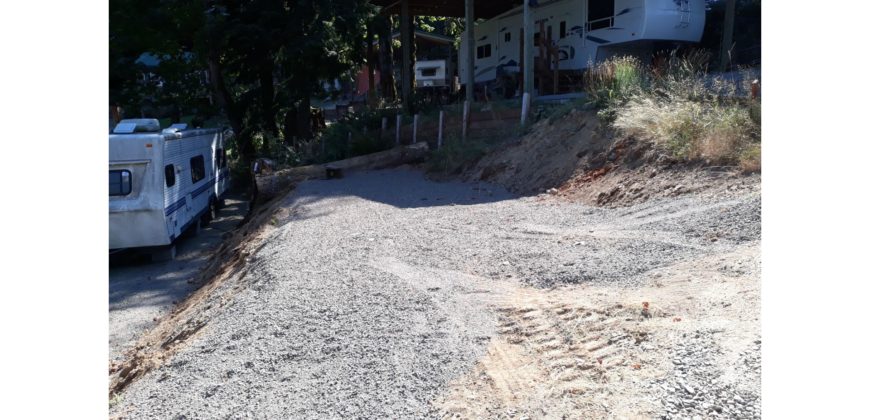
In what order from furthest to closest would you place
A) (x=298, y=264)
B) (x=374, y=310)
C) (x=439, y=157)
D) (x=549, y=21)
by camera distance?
1. (x=549, y=21)
2. (x=439, y=157)
3. (x=298, y=264)
4. (x=374, y=310)

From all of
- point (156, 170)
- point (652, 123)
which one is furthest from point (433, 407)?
point (156, 170)

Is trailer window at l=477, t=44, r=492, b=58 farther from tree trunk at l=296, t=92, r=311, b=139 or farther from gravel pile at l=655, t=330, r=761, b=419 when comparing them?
gravel pile at l=655, t=330, r=761, b=419

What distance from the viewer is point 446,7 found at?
2586 centimetres

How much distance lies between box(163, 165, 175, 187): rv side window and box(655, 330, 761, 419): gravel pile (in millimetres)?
11659

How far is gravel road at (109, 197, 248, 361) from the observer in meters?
10.5

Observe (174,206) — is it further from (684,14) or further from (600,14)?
(684,14)

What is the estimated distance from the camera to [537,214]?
11508 millimetres

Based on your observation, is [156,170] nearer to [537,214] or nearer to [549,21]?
[537,214]

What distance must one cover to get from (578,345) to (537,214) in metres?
6.32

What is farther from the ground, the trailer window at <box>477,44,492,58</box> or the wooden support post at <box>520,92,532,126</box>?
the trailer window at <box>477,44,492,58</box>

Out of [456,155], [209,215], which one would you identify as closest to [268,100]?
[209,215]

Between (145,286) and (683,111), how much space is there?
9.48m

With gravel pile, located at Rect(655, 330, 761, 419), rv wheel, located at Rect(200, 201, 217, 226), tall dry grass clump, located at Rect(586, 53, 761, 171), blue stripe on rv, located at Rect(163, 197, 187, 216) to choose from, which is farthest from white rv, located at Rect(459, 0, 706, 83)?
gravel pile, located at Rect(655, 330, 761, 419)

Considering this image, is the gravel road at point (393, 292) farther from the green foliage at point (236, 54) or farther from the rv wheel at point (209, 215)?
the green foliage at point (236, 54)
